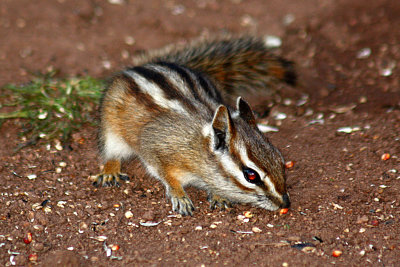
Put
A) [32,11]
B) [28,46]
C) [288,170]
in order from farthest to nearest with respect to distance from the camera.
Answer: [32,11], [28,46], [288,170]

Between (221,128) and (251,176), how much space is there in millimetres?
461

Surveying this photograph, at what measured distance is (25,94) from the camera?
19.5 feet

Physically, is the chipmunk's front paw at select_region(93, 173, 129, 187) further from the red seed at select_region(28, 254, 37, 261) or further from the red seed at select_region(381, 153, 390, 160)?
the red seed at select_region(381, 153, 390, 160)

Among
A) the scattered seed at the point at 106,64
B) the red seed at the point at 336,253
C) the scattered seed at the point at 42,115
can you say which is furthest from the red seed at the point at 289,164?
the scattered seed at the point at 106,64

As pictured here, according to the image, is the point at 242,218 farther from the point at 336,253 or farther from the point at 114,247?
the point at 114,247

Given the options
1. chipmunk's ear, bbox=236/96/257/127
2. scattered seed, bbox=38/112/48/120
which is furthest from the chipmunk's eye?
scattered seed, bbox=38/112/48/120

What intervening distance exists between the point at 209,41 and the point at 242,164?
244 cm

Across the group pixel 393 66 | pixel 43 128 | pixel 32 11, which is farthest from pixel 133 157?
pixel 32 11

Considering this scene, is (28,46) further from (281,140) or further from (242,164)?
(242,164)

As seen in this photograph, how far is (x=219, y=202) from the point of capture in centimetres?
445

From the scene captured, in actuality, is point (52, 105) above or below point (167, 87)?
below

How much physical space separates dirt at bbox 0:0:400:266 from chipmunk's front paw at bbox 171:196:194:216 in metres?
0.07

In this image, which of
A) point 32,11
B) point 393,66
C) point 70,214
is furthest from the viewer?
point 32,11

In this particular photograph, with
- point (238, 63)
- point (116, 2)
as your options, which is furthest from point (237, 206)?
point (116, 2)
